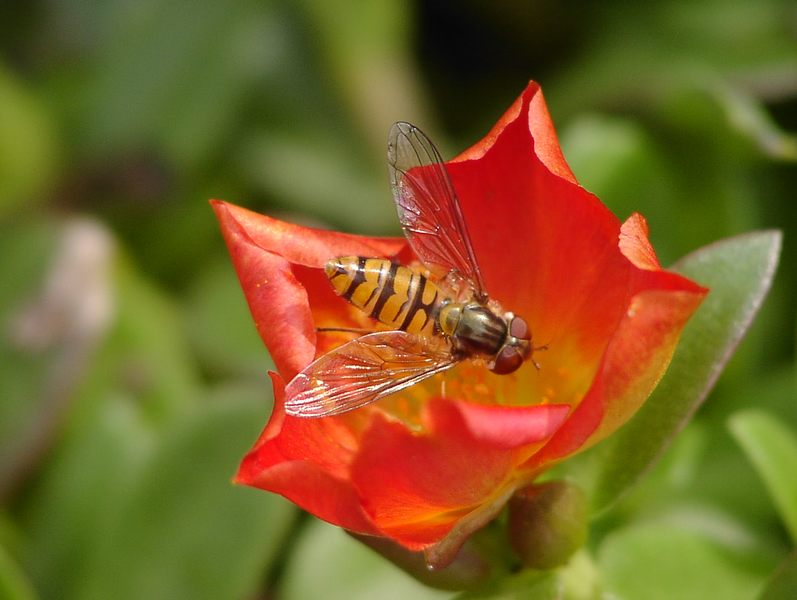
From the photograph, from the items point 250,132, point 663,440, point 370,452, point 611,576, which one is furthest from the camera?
point 250,132

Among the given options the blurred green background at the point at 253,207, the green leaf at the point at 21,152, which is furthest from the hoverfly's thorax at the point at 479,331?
the green leaf at the point at 21,152

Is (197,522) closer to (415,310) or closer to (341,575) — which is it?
(341,575)

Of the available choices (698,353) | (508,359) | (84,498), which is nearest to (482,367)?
(508,359)

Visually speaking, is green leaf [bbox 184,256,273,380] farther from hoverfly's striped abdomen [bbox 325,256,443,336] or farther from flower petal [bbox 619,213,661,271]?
flower petal [bbox 619,213,661,271]

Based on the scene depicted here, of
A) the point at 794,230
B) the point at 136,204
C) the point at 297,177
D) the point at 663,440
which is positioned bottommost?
the point at 136,204

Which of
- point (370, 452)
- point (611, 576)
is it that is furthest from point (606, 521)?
point (370, 452)

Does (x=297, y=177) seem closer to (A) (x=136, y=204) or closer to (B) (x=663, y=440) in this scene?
(A) (x=136, y=204)
